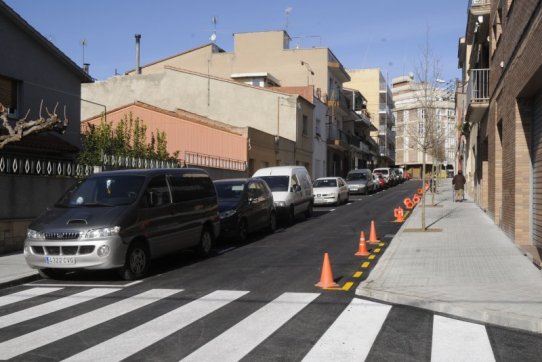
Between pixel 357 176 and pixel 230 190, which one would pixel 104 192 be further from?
pixel 357 176

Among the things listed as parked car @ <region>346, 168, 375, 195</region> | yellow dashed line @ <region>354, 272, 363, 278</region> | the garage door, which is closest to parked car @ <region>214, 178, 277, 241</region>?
yellow dashed line @ <region>354, 272, 363, 278</region>

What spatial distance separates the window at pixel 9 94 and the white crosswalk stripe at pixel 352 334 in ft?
40.2

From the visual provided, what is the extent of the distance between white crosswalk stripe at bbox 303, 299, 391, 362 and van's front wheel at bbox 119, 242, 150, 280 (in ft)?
13.4

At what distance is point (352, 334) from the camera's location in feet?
20.3

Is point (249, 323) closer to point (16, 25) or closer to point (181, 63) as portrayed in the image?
point (16, 25)

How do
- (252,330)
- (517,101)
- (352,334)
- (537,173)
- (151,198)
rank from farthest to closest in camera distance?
(517,101), (537,173), (151,198), (252,330), (352,334)

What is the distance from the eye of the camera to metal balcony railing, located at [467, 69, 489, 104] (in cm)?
2041

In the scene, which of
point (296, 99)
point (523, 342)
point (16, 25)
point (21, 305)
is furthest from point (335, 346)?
point (296, 99)

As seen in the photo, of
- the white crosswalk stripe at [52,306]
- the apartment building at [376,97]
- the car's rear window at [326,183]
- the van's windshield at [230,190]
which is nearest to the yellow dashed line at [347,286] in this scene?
the white crosswalk stripe at [52,306]

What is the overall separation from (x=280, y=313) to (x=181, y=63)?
41.6m

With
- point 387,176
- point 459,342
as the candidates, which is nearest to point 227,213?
point 459,342

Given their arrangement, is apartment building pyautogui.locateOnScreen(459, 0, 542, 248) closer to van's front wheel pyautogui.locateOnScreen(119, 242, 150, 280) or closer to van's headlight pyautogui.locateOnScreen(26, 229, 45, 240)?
van's front wheel pyautogui.locateOnScreen(119, 242, 150, 280)

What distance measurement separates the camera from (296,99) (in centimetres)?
3812

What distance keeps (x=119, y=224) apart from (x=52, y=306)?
200cm
